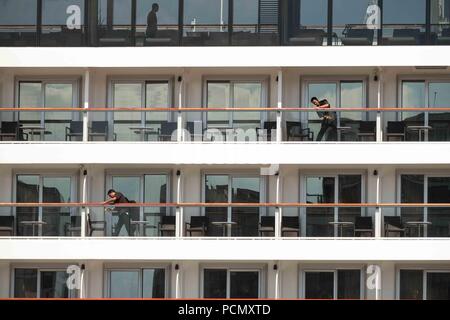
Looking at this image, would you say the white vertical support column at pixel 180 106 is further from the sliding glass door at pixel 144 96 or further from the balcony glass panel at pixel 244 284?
the balcony glass panel at pixel 244 284

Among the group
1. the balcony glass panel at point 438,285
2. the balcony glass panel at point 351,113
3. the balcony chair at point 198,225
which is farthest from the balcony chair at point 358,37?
the balcony glass panel at point 438,285

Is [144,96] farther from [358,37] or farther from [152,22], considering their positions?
[358,37]

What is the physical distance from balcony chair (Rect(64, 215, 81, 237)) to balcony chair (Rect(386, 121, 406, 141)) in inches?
300

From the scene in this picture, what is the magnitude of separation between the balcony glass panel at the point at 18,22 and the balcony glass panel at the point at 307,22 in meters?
6.25

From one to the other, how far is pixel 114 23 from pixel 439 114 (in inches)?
322

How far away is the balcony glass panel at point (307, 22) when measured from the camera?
3441 cm

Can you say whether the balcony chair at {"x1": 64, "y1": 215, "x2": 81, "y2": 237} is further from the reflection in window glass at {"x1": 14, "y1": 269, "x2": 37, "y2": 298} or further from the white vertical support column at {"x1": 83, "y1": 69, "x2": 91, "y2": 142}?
the white vertical support column at {"x1": 83, "y1": 69, "x2": 91, "y2": 142}

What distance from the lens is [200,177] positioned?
114ft

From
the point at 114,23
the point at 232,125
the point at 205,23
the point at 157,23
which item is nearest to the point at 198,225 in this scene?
the point at 232,125

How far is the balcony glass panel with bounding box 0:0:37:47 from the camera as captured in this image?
1368 inches

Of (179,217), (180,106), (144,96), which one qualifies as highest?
(144,96)

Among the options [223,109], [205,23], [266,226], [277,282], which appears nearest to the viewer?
[266,226]

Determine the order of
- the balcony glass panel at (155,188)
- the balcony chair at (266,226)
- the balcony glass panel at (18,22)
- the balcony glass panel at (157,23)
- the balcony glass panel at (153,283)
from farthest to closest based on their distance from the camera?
1. the balcony glass panel at (155,188)
2. the balcony glass panel at (18,22)
3. the balcony glass panel at (157,23)
4. the balcony glass panel at (153,283)
5. the balcony chair at (266,226)

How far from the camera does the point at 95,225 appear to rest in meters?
33.7
